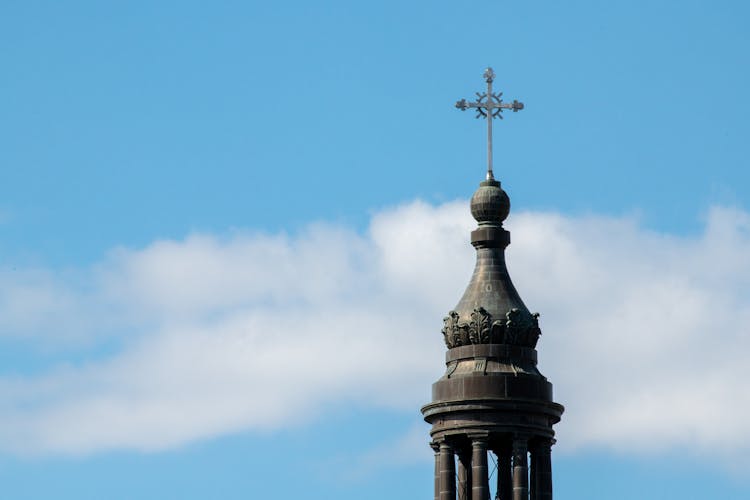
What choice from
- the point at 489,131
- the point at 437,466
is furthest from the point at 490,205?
the point at 437,466

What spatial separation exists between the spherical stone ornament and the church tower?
235cm

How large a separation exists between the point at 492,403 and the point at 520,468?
2750 mm

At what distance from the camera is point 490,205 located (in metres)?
157

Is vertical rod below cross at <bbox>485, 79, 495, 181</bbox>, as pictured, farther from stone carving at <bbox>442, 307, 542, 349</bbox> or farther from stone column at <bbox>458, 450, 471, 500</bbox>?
stone column at <bbox>458, 450, 471, 500</bbox>

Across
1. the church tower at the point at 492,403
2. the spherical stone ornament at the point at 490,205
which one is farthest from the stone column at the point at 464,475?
the spherical stone ornament at the point at 490,205

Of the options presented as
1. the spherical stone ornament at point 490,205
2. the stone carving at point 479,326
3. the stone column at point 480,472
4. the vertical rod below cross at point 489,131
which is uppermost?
the vertical rod below cross at point 489,131

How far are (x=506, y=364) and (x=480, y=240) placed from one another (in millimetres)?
5555

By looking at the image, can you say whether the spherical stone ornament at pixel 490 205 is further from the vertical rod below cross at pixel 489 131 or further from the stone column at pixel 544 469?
the stone column at pixel 544 469

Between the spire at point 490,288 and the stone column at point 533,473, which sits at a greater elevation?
the spire at point 490,288

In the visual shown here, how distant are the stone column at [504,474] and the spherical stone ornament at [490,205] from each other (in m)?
9.38

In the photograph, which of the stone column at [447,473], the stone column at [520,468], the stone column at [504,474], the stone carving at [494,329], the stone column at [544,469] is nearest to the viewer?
the stone column at [520,468]

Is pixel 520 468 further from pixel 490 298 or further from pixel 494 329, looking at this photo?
pixel 490 298

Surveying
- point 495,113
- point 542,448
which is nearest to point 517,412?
point 542,448

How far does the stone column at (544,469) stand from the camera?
154 meters
